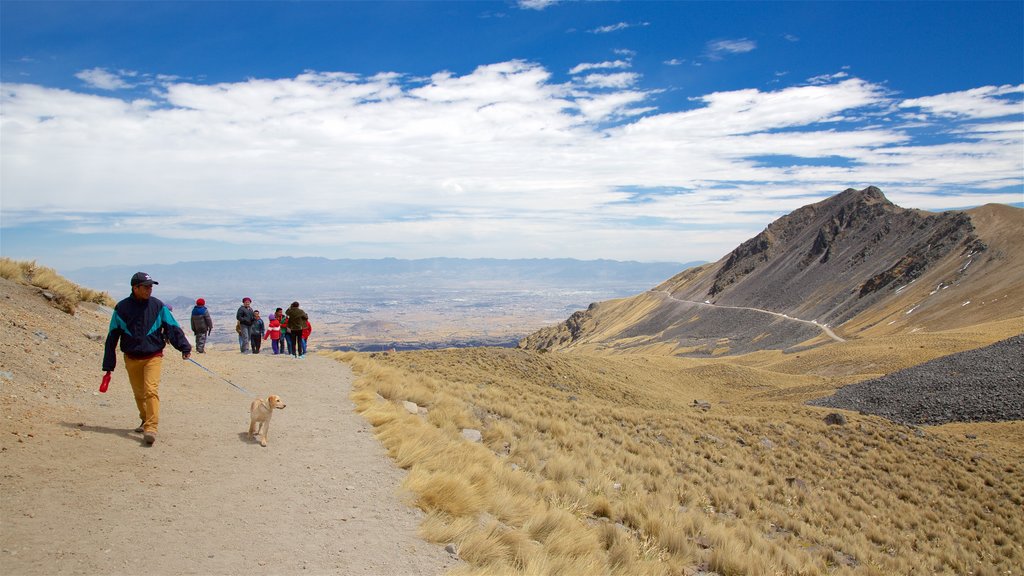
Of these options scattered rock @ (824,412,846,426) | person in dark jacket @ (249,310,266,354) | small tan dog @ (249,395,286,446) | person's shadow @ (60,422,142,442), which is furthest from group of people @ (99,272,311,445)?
scattered rock @ (824,412,846,426)

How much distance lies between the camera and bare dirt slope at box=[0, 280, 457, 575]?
16.4ft

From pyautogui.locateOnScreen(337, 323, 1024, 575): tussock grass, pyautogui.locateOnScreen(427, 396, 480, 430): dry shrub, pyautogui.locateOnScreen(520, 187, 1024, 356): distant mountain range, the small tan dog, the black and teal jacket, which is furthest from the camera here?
pyautogui.locateOnScreen(520, 187, 1024, 356): distant mountain range

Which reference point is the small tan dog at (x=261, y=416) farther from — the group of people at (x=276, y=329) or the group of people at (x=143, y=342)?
the group of people at (x=276, y=329)

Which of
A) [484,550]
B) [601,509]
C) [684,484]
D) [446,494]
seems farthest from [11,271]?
[684,484]

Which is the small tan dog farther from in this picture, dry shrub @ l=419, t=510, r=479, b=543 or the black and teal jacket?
dry shrub @ l=419, t=510, r=479, b=543

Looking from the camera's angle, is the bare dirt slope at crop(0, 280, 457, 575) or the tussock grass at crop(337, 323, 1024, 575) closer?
the bare dirt slope at crop(0, 280, 457, 575)

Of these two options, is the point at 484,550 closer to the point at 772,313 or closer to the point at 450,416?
the point at 450,416

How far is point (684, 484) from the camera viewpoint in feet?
39.3

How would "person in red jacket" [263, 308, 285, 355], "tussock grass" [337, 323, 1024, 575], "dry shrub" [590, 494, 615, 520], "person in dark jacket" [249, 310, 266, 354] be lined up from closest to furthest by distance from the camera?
1. "tussock grass" [337, 323, 1024, 575]
2. "dry shrub" [590, 494, 615, 520]
3. "person in dark jacket" [249, 310, 266, 354]
4. "person in red jacket" [263, 308, 285, 355]

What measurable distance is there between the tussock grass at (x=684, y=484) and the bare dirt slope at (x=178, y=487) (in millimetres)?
744

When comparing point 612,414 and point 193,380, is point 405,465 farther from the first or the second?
point 612,414

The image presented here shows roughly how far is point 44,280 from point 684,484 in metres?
16.3

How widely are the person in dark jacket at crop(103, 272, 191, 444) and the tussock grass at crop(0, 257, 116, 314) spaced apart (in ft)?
26.9


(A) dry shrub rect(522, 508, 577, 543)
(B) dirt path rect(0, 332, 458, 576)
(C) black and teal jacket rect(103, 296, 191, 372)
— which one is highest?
(C) black and teal jacket rect(103, 296, 191, 372)
